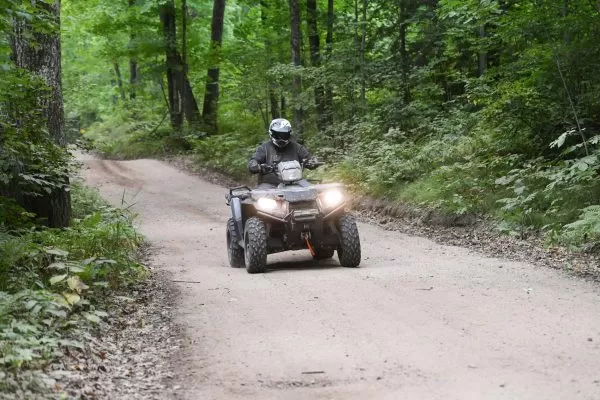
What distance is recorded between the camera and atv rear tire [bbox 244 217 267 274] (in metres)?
9.89

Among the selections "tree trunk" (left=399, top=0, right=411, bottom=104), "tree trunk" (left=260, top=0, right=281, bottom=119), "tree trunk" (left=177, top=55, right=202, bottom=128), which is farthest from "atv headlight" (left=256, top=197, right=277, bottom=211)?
"tree trunk" (left=177, top=55, right=202, bottom=128)

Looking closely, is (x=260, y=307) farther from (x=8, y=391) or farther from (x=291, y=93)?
(x=291, y=93)

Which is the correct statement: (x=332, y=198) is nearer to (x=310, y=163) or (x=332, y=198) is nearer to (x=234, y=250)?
(x=310, y=163)

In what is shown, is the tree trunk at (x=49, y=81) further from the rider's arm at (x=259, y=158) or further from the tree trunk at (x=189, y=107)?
the tree trunk at (x=189, y=107)

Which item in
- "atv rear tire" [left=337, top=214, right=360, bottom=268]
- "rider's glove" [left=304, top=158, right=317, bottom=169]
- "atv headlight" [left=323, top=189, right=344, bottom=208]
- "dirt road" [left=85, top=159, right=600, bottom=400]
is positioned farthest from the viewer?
"rider's glove" [left=304, top=158, right=317, bottom=169]

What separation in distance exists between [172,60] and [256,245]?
22411 mm

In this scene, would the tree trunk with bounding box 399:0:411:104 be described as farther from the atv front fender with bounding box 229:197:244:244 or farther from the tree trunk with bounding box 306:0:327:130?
the atv front fender with bounding box 229:197:244:244

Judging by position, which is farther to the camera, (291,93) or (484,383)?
(291,93)

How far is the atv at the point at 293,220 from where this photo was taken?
9969 millimetres

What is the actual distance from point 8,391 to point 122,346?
195cm

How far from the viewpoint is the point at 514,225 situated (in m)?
12.1

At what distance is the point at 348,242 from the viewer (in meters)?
10.1

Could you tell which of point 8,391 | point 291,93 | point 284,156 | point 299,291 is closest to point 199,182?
point 291,93

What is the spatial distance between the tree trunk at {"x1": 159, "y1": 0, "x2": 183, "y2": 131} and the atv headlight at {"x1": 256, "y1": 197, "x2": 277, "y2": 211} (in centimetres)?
2120
